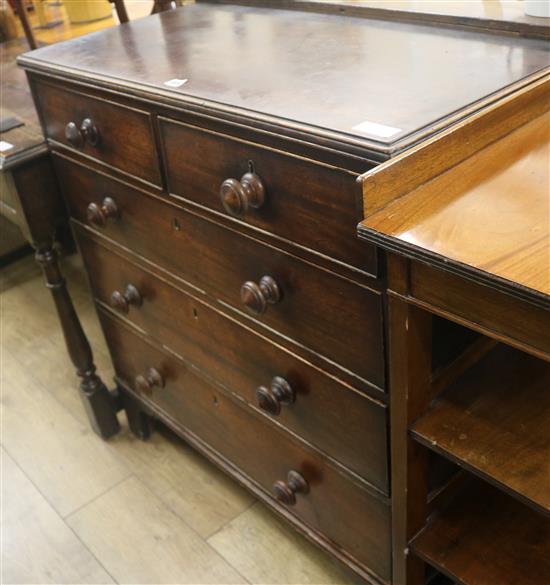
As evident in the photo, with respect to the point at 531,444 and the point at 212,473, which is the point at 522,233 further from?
the point at 212,473

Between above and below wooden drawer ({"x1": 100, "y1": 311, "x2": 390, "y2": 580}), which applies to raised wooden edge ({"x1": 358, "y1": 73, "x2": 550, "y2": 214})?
above

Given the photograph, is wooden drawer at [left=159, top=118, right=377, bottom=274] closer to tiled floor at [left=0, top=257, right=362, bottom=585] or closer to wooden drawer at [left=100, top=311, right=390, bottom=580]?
wooden drawer at [left=100, top=311, right=390, bottom=580]

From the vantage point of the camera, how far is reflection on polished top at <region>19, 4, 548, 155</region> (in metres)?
0.84

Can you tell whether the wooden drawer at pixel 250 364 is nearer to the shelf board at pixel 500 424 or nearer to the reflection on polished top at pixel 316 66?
the shelf board at pixel 500 424

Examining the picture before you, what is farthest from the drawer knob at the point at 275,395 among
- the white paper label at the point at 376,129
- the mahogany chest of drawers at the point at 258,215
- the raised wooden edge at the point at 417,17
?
the raised wooden edge at the point at 417,17

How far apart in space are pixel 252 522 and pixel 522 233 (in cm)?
100

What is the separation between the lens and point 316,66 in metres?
1.03

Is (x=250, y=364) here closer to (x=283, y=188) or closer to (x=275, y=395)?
(x=275, y=395)

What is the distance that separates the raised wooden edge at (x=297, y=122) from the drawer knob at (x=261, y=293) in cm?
23

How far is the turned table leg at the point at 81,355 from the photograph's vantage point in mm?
1530

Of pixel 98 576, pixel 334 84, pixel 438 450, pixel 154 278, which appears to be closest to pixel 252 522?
pixel 98 576

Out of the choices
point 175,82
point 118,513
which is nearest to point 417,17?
point 175,82

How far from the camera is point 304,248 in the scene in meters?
0.94

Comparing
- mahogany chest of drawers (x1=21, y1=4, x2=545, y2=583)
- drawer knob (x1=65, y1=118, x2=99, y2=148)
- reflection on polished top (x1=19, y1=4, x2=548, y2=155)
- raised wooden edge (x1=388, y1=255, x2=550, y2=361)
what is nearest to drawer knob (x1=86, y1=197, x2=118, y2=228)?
mahogany chest of drawers (x1=21, y1=4, x2=545, y2=583)
